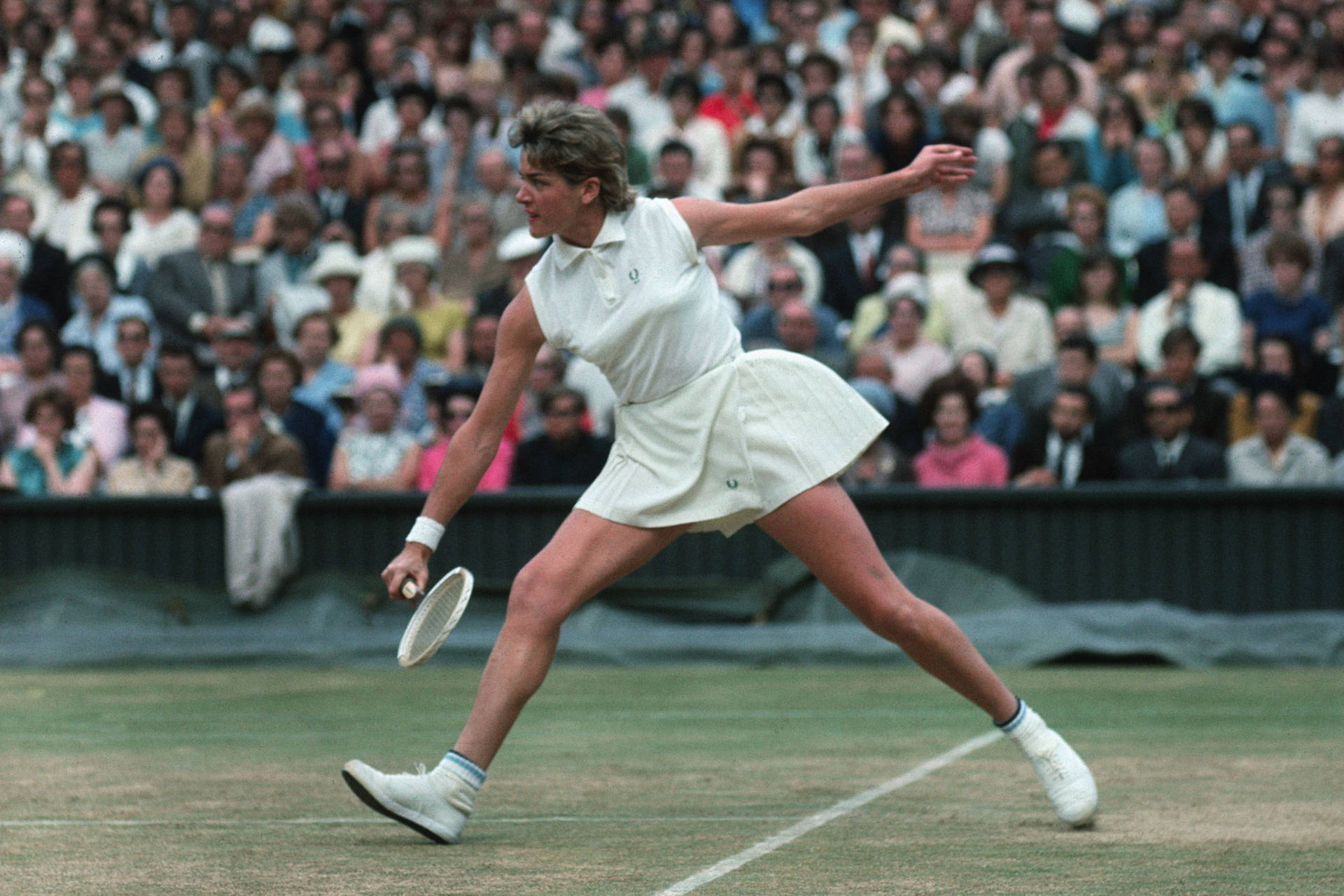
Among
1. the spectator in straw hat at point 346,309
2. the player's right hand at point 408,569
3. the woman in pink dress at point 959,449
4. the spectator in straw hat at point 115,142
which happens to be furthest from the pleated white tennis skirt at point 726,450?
the spectator in straw hat at point 115,142

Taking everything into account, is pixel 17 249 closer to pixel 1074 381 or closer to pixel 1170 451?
pixel 1074 381

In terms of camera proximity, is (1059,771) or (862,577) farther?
(1059,771)

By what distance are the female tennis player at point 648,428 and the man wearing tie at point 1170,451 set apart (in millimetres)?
7023

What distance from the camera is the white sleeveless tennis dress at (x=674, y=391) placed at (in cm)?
521

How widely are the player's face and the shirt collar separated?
8cm

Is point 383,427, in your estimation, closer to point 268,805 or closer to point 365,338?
point 365,338

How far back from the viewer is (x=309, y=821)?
568cm

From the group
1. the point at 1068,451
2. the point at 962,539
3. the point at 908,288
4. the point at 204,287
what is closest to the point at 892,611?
the point at 962,539

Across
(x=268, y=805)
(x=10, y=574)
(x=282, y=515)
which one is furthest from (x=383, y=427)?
(x=268, y=805)

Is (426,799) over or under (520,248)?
under

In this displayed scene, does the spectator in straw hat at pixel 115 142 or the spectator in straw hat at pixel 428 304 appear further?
the spectator in straw hat at pixel 115 142

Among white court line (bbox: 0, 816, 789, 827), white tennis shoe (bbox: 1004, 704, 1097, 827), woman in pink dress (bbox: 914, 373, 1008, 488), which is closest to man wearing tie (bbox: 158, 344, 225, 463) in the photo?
woman in pink dress (bbox: 914, 373, 1008, 488)

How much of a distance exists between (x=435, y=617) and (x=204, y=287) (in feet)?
33.7

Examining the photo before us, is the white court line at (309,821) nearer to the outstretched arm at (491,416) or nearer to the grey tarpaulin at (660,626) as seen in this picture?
the outstretched arm at (491,416)
